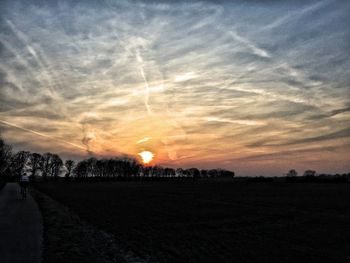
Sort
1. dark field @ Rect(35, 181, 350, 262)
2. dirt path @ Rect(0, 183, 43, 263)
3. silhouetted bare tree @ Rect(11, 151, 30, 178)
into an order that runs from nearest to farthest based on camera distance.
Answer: dirt path @ Rect(0, 183, 43, 263) < dark field @ Rect(35, 181, 350, 262) < silhouetted bare tree @ Rect(11, 151, 30, 178)

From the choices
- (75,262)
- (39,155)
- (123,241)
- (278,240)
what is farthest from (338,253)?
(39,155)

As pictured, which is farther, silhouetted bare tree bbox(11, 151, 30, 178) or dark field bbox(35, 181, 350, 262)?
silhouetted bare tree bbox(11, 151, 30, 178)

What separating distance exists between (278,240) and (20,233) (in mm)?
10818

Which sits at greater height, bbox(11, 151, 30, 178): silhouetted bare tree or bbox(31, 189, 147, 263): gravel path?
bbox(11, 151, 30, 178): silhouetted bare tree

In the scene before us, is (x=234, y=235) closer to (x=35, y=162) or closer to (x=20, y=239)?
(x=20, y=239)

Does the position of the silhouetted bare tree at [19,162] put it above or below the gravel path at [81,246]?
above

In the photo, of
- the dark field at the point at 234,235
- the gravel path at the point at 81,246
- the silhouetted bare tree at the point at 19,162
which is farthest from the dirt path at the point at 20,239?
the silhouetted bare tree at the point at 19,162

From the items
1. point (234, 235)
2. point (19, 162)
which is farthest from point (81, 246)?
point (19, 162)

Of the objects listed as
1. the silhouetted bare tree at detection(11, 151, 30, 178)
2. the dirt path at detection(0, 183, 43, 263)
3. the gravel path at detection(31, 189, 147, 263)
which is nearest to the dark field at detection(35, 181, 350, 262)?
the gravel path at detection(31, 189, 147, 263)

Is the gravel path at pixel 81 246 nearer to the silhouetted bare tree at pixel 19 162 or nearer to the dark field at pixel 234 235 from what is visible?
the dark field at pixel 234 235

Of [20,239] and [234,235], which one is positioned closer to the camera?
[20,239]

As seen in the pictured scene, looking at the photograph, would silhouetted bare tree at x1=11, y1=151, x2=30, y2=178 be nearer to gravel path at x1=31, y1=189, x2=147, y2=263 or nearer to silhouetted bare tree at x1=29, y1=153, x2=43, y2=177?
silhouetted bare tree at x1=29, y1=153, x2=43, y2=177

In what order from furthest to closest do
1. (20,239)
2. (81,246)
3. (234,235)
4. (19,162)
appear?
(19,162) < (234,235) < (20,239) < (81,246)

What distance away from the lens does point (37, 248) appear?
11.3 meters
